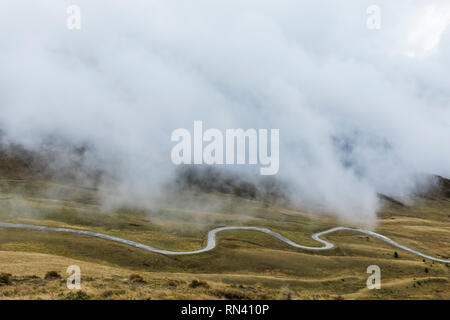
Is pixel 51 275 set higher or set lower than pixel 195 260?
higher

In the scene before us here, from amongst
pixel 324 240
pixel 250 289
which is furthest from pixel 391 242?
pixel 250 289

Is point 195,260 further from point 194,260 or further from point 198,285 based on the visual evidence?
point 198,285

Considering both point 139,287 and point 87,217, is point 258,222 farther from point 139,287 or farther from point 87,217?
point 139,287

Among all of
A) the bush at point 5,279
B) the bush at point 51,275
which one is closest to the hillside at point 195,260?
the bush at point 5,279

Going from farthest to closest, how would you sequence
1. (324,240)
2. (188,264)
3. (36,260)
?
(324,240)
(188,264)
(36,260)

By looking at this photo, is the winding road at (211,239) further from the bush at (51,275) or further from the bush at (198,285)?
the bush at (198,285)

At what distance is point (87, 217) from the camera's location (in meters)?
133

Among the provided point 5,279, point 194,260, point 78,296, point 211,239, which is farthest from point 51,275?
point 211,239

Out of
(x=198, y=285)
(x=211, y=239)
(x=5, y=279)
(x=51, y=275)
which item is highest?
(x=5, y=279)

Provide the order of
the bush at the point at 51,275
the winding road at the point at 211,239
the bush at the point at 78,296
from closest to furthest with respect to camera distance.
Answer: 1. the bush at the point at 78,296
2. the bush at the point at 51,275
3. the winding road at the point at 211,239

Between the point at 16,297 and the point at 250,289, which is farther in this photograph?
the point at 250,289

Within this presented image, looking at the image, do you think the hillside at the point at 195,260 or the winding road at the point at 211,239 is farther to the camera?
the winding road at the point at 211,239

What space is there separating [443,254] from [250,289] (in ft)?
360

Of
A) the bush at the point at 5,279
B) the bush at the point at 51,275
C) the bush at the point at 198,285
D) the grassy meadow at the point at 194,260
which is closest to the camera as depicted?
the bush at the point at 5,279
